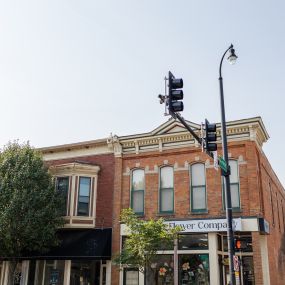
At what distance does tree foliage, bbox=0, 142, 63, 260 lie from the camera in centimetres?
2147

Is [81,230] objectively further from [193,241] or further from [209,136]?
[209,136]

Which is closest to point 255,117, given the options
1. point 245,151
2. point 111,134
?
point 245,151

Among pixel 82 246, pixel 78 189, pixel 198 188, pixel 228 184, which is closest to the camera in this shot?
pixel 228 184

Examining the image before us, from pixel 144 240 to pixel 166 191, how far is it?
4861mm

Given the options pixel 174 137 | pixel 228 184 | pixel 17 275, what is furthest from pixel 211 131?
pixel 17 275

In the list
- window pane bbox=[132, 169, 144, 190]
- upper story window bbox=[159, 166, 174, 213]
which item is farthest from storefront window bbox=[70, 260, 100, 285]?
upper story window bbox=[159, 166, 174, 213]

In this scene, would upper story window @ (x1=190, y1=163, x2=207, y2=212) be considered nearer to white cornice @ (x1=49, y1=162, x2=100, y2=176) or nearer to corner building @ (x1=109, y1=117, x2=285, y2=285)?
corner building @ (x1=109, y1=117, x2=285, y2=285)

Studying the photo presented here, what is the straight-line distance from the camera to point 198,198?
21.7 meters

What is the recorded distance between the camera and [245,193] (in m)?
20.5

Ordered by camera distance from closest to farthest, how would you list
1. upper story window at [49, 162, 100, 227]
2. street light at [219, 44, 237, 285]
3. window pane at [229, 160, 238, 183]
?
street light at [219, 44, 237, 285], window pane at [229, 160, 238, 183], upper story window at [49, 162, 100, 227]

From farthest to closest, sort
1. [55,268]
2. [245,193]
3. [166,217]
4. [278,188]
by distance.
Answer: [278,188] → [55,268] → [166,217] → [245,193]

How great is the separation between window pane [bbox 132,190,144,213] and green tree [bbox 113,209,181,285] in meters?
3.91

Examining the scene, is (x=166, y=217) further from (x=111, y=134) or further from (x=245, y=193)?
(x=111, y=134)

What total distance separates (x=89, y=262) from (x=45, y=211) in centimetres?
415
